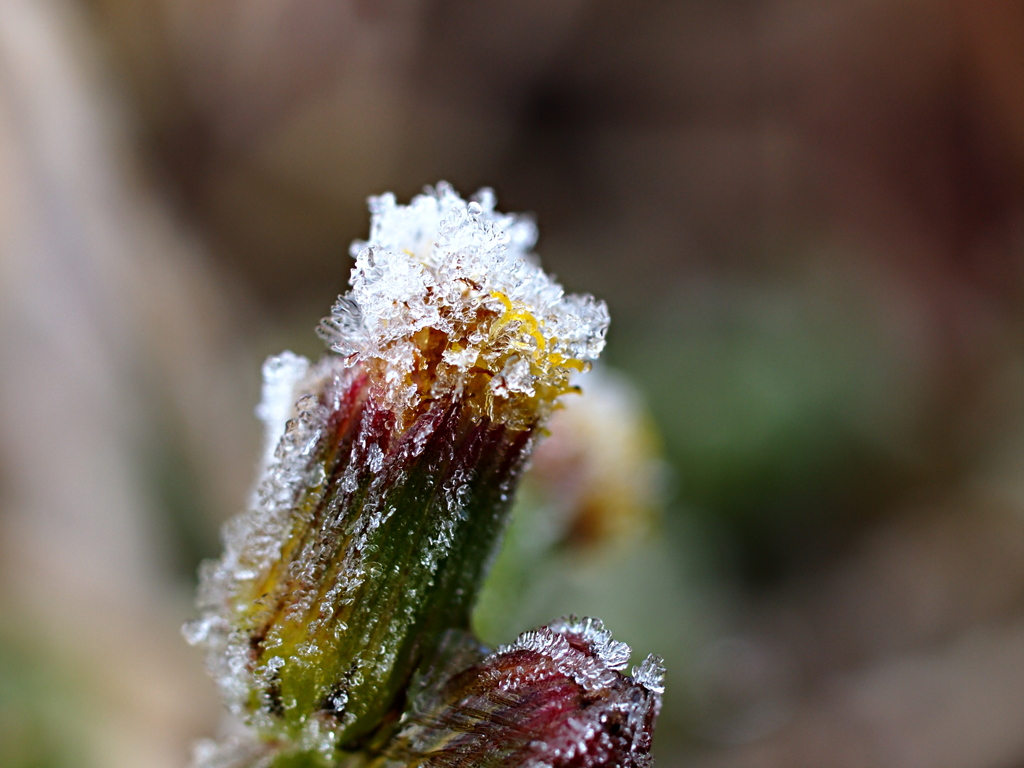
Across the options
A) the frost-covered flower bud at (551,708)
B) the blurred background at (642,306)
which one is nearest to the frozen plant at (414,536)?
the frost-covered flower bud at (551,708)

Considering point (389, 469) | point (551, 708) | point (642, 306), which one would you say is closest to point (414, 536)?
point (389, 469)

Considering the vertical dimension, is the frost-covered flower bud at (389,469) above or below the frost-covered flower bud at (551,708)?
above

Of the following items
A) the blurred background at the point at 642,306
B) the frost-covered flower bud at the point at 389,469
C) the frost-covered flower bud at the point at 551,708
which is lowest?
the frost-covered flower bud at the point at 551,708

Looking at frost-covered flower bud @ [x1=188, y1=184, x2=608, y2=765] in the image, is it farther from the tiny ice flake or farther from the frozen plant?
the tiny ice flake

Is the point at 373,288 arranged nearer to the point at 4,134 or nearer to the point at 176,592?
the point at 176,592

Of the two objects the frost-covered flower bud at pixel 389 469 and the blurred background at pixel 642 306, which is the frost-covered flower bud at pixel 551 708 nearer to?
the frost-covered flower bud at pixel 389 469

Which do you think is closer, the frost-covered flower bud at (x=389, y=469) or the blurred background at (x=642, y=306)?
the frost-covered flower bud at (x=389, y=469)

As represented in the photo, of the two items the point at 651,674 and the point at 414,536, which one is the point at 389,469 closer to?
the point at 414,536
